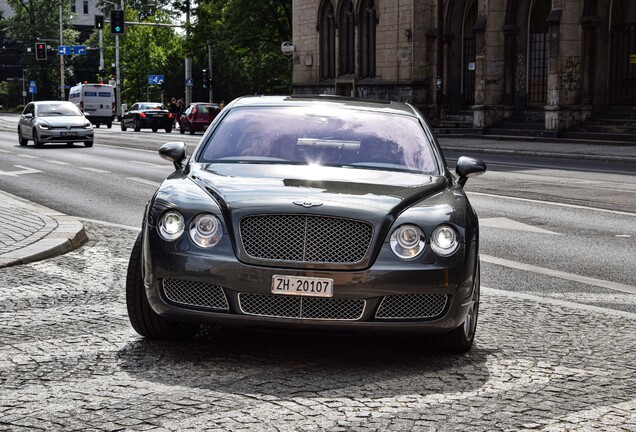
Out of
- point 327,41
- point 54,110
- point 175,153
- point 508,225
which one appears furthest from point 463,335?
point 327,41

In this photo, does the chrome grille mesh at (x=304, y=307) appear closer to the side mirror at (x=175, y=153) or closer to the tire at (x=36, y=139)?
the side mirror at (x=175, y=153)

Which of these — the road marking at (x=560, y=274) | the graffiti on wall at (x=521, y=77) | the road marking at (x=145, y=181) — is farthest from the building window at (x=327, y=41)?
the road marking at (x=560, y=274)

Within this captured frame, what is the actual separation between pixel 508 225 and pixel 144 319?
301 inches

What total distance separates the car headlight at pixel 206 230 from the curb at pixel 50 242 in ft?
12.6

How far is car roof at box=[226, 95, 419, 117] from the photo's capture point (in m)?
7.54

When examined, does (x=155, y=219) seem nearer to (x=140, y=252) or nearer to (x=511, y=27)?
(x=140, y=252)

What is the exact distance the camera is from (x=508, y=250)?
10961 millimetres

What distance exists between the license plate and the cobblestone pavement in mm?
401

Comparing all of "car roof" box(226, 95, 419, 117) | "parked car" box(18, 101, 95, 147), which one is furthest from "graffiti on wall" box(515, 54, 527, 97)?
"car roof" box(226, 95, 419, 117)

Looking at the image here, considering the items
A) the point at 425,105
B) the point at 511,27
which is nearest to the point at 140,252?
the point at 511,27

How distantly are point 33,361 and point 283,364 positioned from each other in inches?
51.5

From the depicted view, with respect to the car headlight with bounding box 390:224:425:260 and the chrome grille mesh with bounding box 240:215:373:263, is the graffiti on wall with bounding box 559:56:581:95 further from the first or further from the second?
the chrome grille mesh with bounding box 240:215:373:263

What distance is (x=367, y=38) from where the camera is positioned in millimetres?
48406

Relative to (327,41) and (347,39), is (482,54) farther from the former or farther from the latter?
(327,41)
